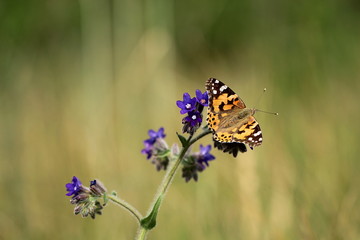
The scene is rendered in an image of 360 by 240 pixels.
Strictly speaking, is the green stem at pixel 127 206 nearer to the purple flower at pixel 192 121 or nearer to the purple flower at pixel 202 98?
the purple flower at pixel 192 121

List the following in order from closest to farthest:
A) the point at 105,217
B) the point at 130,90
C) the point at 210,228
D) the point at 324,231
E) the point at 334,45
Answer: the point at 324,231, the point at 210,228, the point at 105,217, the point at 130,90, the point at 334,45

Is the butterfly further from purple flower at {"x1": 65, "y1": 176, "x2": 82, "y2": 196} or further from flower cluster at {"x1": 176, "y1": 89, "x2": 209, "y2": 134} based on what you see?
purple flower at {"x1": 65, "y1": 176, "x2": 82, "y2": 196}

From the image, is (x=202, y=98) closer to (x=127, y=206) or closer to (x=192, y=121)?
(x=192, y=121)

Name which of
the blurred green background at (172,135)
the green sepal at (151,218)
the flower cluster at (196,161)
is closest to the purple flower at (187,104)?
the flower cluster at (196,161)

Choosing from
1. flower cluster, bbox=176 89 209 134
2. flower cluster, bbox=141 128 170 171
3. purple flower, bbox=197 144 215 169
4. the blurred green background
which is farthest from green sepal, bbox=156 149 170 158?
the blurred green background

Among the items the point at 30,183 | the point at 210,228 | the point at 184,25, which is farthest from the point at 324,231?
the point at 184,25

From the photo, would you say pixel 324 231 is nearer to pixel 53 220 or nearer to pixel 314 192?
pixel 314 192
